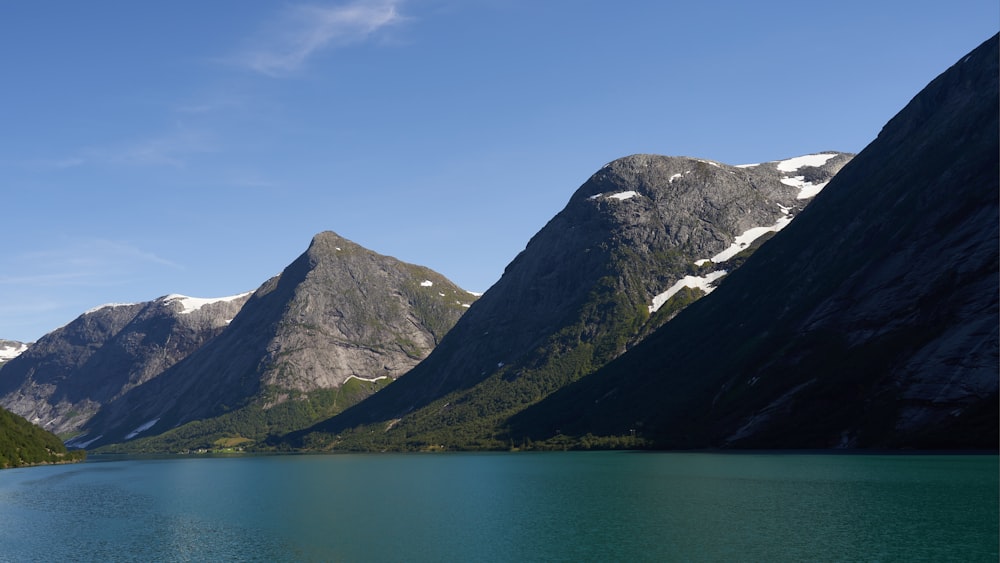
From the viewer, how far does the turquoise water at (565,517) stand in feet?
222

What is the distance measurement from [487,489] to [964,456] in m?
86.3

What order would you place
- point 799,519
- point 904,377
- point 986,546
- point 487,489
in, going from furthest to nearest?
point 904,377
point 487,489
point 799,519
point 986,546

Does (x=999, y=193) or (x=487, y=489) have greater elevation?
(x=999, y=193)

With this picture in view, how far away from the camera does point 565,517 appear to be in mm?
89562

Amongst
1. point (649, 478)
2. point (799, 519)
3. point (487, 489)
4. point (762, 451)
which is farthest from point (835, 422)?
point (799, 519)

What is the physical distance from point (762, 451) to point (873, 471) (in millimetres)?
69415

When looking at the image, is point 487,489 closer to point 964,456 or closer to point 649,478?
point 649,478

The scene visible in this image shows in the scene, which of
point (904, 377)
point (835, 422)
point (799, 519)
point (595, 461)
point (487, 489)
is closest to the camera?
point (799, 519)

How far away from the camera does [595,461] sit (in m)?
190

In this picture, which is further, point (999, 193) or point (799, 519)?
point (999, 193)

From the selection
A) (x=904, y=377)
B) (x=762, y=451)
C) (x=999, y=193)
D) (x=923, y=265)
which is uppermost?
(x=999, y=193)

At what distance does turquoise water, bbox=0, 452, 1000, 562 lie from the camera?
67750 millimetres

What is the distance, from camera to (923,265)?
615 feet

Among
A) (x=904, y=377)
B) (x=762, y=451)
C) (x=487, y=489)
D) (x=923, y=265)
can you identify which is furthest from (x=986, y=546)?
(x=923, y=265)
